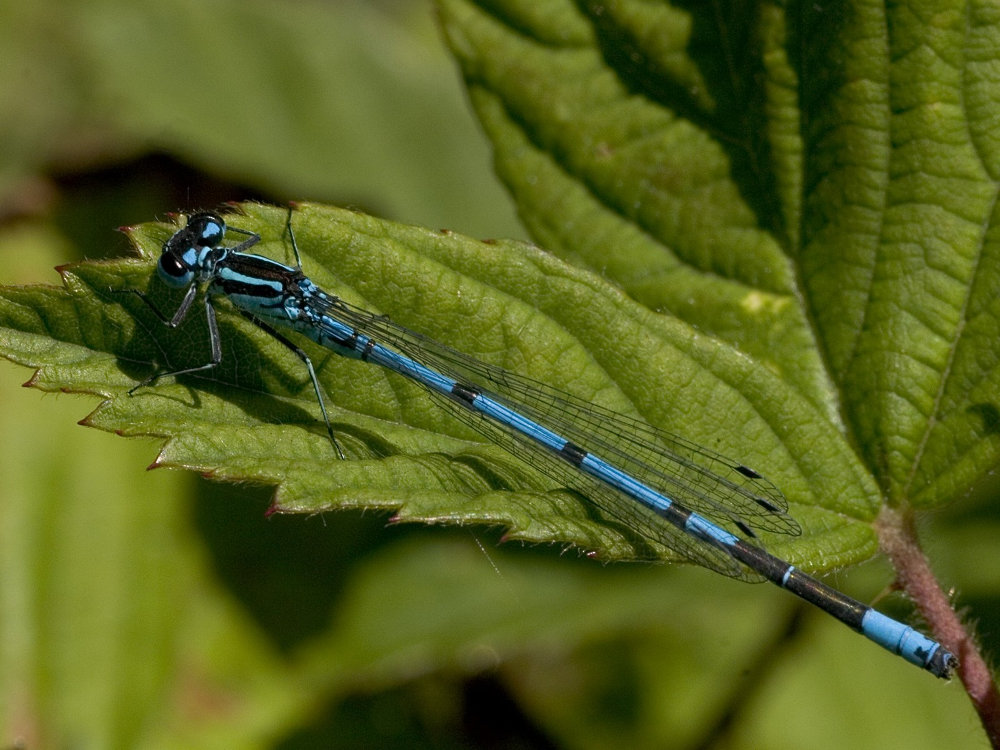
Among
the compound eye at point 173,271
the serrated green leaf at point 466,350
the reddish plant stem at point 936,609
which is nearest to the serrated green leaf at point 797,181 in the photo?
the reddish plant stem at point 936,609

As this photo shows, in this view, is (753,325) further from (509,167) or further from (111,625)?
(111,625)

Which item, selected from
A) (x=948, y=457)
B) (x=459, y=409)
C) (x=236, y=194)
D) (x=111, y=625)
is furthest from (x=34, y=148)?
(x=948, y=457)

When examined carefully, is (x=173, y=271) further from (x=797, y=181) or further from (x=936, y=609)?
(x=936, y=609)

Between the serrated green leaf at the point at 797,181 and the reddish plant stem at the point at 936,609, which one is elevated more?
the serrated green leaf at the point at 797,181

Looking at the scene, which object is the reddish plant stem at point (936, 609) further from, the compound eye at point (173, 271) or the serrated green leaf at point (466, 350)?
the compound eye at point (173, 271)

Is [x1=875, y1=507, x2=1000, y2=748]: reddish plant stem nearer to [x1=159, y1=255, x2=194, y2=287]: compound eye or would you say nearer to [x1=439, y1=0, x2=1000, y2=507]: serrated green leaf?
[x1=439, y1=0, x2=1000, y2=507]: serrated green leaf
